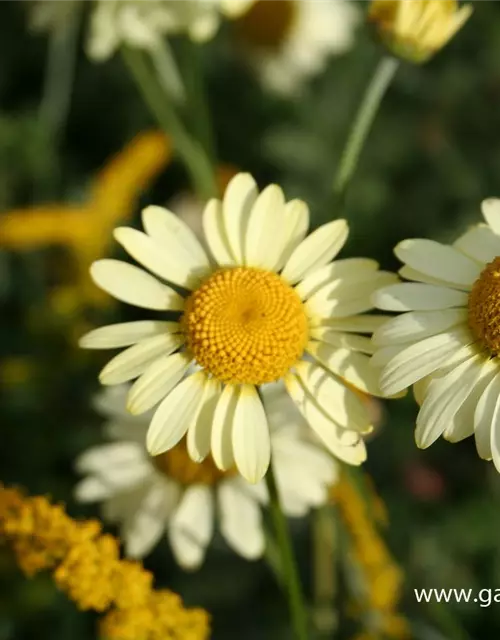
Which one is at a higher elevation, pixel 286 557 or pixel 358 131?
pixel 358 131

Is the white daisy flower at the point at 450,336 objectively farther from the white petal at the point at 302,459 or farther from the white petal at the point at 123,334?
the white petal at the point at 302,459

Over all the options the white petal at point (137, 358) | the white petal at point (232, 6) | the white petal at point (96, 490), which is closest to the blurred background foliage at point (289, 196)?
the white petal at point (96, 490)

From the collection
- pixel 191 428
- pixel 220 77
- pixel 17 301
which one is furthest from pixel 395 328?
pixel 220 77

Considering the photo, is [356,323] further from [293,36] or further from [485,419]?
[293,36]

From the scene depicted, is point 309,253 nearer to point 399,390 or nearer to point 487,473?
point 399,390

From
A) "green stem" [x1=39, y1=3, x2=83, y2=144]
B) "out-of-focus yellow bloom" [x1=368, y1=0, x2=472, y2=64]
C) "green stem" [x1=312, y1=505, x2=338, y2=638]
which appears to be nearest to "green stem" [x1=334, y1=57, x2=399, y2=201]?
"out-of-focus yellow bloom" [x1=368, y1=0, x2=472, y2=64]

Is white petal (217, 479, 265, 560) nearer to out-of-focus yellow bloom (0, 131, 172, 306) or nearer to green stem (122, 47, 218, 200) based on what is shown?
green stem (122, 47, 218, 200)

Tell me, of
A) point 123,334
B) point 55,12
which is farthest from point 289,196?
point 123,334
